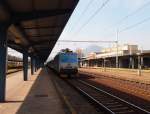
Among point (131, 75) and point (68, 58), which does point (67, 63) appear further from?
point (131, 75)

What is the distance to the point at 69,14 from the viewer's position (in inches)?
666

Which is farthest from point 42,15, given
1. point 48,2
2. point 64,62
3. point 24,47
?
point 64,62

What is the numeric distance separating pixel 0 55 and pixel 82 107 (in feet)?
16.6

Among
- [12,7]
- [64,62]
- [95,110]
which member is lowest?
[95,110]

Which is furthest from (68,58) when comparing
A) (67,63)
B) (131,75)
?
(131,75)

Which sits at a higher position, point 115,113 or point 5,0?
point 5,0

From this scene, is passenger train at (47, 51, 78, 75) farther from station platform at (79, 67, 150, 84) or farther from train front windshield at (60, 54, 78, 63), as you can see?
station platform at (79, 67, 150, 84)

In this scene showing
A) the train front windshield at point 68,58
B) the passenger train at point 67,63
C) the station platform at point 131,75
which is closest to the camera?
the station platform at point 131,75

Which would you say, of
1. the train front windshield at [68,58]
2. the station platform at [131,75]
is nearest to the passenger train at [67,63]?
the train front windshield at [68,58]

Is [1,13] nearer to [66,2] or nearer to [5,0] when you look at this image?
[5,0]

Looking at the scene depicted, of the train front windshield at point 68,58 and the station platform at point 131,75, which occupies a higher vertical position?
the train front windshield at point 68,58

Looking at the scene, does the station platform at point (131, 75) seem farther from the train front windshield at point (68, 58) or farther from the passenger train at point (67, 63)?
the train front windshield at point (68, 58)

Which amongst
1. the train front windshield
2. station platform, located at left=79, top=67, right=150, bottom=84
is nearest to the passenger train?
the train front windshield

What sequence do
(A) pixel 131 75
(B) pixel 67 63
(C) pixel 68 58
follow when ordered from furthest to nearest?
(A) pixel 131 75 → (C) pixel 68 58 → (B) pixel 67 63
